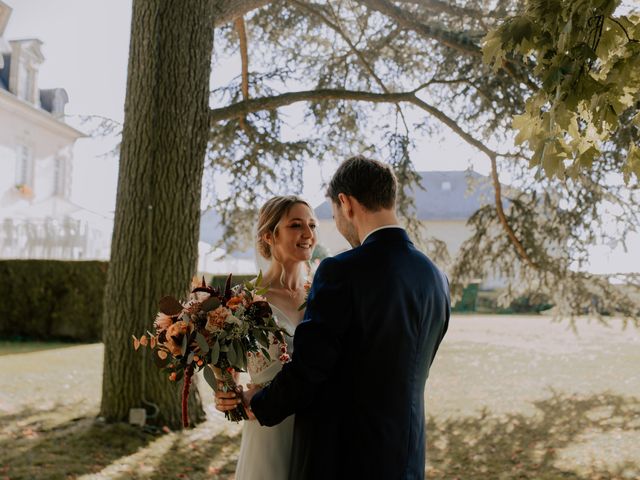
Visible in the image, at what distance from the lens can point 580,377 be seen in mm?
12078

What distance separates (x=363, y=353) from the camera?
7.82ft

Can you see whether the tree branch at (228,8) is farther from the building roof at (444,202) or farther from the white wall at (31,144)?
the building roof at (444,202)

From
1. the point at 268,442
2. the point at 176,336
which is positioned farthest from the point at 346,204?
the point at 268,442

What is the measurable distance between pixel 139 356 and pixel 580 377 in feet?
27.8

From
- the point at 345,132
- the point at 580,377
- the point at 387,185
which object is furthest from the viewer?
the point at 580,377

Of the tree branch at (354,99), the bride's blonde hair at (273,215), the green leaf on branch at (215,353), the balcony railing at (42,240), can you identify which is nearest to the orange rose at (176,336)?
the green leaf on branch at (215,353)

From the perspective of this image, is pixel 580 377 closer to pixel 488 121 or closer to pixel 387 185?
pixel 488 121

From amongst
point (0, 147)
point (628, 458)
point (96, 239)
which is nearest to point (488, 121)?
point (628, 458)

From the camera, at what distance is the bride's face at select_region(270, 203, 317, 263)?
11.1ft

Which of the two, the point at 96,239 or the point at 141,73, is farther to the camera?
the point at 96,239

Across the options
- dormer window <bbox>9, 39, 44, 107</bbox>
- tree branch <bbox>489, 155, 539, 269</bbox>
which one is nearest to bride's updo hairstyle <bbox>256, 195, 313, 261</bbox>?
tree branch <bbox>489, 155, 539, 269</bbox>

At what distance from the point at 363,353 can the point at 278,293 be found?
111 cm

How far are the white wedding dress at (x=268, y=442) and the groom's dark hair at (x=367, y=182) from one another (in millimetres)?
931

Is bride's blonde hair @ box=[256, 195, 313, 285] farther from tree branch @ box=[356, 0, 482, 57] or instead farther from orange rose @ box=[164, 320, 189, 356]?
tree branch @ box=[356, 0, 482, 57]
